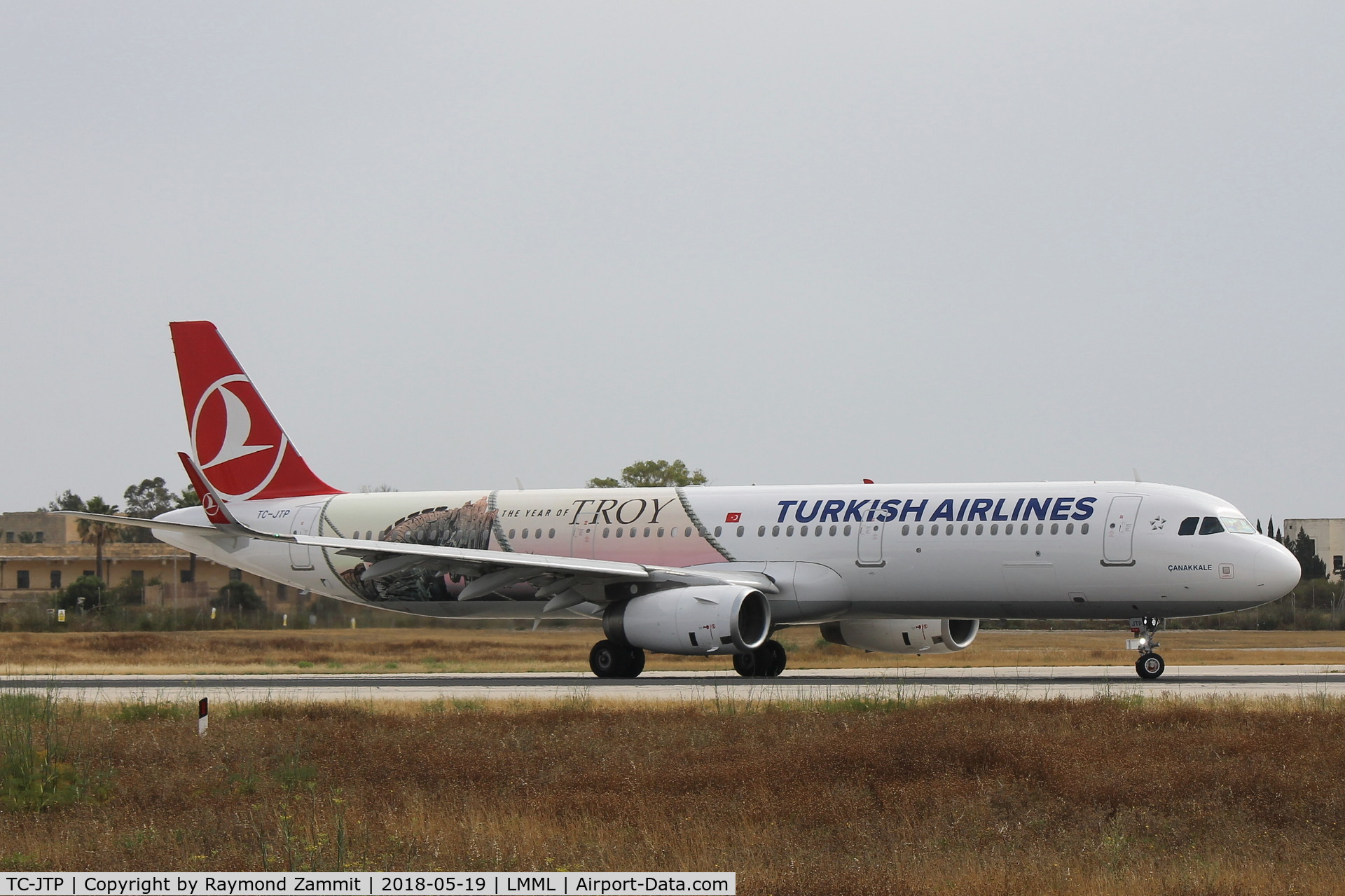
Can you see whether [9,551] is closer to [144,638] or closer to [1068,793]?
[144,638]

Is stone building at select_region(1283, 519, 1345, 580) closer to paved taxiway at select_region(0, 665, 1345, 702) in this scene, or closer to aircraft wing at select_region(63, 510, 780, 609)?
paved taxiway at select_region(0, 665, 1345, 702)

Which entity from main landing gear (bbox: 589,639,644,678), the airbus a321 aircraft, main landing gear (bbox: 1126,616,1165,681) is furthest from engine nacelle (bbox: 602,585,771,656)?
main landing gear (bbox: 1126,616,1165,681)

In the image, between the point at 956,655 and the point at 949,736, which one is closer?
the point at 949,736

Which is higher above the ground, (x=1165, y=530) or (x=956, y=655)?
(x=1165, y=530)

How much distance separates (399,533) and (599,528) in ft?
15.7

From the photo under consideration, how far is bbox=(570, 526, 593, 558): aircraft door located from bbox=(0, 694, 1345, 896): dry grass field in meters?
13.1

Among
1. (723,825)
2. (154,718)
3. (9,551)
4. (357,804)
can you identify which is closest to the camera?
(723,825)

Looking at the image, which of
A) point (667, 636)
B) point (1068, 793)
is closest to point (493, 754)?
point (1068, 793)

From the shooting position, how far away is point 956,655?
43969mm

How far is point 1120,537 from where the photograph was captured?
91.8 ft

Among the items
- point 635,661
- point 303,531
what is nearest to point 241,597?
point 303,531

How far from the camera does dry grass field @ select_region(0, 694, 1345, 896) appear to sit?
1091cm

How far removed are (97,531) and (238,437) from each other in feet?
210

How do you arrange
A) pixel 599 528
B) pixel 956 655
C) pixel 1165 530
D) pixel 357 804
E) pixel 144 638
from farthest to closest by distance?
1. pixel 144 638
2. pixel 956 655
3. pixel 599 528
4. pixel 1165 530
5. pixel 357 804
